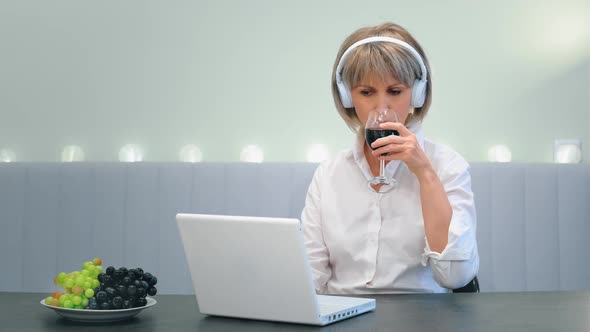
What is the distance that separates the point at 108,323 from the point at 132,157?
2.09 metres

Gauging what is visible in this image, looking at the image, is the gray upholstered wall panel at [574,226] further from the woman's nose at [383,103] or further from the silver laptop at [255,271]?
the silver laptop at [255,271]

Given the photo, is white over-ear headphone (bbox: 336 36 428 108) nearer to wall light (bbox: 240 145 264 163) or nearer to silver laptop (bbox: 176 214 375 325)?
silver laptop (bbox: 176 214 375 325)

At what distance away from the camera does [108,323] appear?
48.7 inches

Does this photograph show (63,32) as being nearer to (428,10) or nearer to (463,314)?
(428,10)

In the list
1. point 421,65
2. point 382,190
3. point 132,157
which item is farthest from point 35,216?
point 421,65

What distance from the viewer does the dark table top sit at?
1175 millimetres

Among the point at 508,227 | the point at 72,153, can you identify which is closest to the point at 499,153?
the point at 508,227

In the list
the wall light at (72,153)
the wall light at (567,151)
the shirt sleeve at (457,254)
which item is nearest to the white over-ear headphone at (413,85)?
the shirt sleeve at (457,254)

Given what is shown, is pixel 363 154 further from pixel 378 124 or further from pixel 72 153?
pixel 72 153

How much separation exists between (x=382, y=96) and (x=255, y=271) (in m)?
0.74

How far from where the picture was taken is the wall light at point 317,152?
318cm

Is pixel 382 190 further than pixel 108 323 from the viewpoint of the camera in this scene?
Yes

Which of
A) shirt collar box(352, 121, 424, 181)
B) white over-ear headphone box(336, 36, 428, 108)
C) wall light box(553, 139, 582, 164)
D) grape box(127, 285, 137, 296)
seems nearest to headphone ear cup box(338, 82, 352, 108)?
white over-ear headphone box(336, 36, 428, 108)

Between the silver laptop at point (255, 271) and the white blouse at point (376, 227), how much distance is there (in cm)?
57
